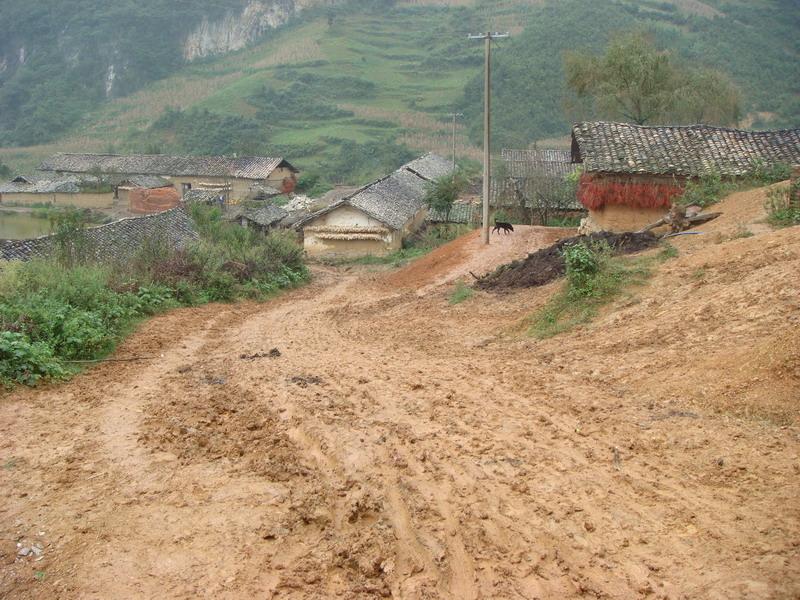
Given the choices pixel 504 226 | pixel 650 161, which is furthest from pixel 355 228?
pixel 650 161

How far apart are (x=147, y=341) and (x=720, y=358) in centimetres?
1007

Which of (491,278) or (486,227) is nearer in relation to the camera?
(491,278)

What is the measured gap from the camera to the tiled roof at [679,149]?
1988 cm

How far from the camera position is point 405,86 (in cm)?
8244

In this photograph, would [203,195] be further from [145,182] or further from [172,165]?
[172,165]

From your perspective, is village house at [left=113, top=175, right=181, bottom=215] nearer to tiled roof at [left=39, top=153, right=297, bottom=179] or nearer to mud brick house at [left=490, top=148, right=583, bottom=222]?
tiled roof at [left=39, top=153, right=297, bottom=179]

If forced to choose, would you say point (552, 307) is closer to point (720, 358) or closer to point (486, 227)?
point (720, 358)

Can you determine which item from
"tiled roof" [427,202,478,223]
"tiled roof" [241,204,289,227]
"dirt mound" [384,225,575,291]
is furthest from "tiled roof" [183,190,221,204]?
"dirt mound" [384,225,575,291]

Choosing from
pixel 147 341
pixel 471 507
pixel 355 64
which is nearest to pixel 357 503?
pixel 471 507

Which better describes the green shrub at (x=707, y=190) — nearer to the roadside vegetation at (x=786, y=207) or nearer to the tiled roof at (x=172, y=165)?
the roadside vegetation at (x=786, y=207)

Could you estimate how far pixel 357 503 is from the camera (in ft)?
19.2

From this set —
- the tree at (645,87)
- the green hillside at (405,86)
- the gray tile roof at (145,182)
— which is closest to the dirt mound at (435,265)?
the tree at (645,87)

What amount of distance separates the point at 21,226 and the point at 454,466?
5102 centimetres

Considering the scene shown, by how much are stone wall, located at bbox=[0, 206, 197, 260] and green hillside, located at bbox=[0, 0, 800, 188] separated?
27423 mm
